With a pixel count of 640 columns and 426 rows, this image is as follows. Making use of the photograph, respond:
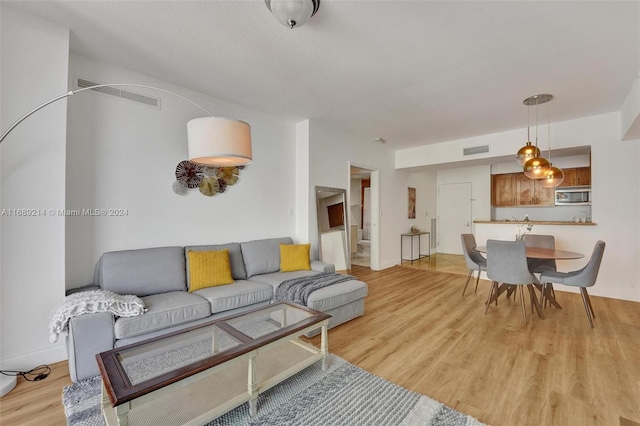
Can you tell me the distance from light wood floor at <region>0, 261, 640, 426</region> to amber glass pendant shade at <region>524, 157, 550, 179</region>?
5.67 ft

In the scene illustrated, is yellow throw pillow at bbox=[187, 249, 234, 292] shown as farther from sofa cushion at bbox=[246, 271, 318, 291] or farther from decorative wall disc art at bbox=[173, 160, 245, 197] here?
decorative wall disc art at bbox=[173, 160, 245, 197]

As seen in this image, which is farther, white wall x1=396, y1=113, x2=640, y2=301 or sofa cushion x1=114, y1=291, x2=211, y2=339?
white wall x1=396, y1=113, x2=640, y2=301

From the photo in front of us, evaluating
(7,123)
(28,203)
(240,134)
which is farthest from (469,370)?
(7,123)

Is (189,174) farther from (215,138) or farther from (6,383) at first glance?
(6,383)

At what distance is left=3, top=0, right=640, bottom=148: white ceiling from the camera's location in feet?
6.70

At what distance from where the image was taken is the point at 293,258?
3.80 m

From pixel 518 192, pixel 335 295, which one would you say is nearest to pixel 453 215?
pixel 518 192

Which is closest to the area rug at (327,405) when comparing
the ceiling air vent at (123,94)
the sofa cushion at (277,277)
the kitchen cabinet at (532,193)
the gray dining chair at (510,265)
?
the sofa cushion at (277,277)

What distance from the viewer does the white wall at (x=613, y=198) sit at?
3.93 m

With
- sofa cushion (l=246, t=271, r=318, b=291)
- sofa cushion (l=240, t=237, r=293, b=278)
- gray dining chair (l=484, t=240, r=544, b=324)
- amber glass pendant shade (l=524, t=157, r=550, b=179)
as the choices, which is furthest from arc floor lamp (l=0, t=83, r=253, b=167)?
amber glass pendant shade (l=524, t=157, r=550, b=179)

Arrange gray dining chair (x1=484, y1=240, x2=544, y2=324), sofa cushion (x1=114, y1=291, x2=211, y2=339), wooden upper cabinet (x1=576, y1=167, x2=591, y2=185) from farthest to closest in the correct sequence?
wooden upper cabinet (x1=576, y1=167, x2=591, y2=185) < gray dining chair (x1=484, y1=240, x2=544, y2=324) < sofa cushion (x1=114, y1=291, x2=211, y2=339)

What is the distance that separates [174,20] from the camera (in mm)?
2146

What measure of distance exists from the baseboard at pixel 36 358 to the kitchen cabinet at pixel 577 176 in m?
8.42

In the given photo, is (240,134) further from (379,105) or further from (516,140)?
(516,140)
